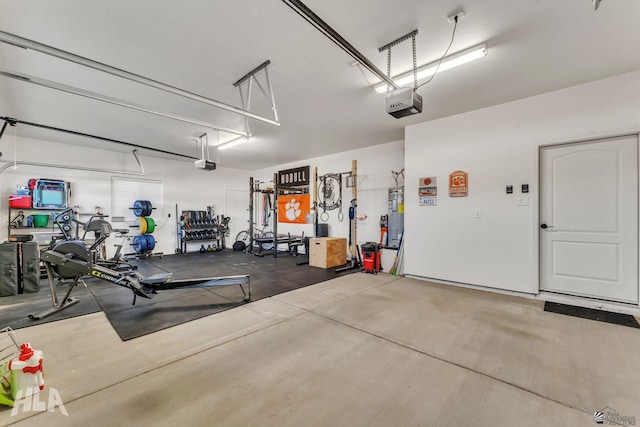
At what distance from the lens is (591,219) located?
3691 mm

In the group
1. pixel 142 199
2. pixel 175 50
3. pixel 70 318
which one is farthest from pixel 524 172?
pixel 142 199

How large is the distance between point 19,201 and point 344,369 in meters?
8.09

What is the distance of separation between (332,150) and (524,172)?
4641 mm

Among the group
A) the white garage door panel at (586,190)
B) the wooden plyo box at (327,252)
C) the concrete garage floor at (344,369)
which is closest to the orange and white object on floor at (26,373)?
the concrete garage floor at (344,369)

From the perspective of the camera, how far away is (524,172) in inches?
161

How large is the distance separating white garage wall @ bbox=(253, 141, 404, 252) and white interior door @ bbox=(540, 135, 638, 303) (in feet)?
9.97

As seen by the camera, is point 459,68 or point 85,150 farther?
point 85,150

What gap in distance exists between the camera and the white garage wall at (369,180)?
6562mm

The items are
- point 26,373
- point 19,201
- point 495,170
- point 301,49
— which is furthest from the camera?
point 19,201

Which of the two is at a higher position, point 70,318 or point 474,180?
point 474,180

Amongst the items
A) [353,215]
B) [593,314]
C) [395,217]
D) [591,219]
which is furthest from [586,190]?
[353,215]

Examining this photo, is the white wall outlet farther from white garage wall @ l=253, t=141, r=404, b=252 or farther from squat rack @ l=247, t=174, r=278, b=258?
squat rack @ l=247, t=174, r=278, b=258

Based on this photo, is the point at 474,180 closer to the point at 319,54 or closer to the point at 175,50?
the point at 319,54

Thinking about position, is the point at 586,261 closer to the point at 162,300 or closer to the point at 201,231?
the point at 162,300
